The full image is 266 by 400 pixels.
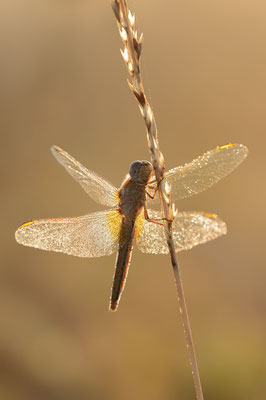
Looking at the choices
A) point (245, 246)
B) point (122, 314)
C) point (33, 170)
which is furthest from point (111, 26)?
point (122, 314)

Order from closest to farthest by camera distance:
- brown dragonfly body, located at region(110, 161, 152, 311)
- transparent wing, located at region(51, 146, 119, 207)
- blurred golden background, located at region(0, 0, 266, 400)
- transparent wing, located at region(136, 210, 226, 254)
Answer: transparent wing, located at region(136, 210, 226, 254) → brown dragonfly body, located at region(110, 161, 152, 311) → transparent wing, located at region(51, 146, 119, 207) → blurred golden background, located at region(0, 0, 266, 400)

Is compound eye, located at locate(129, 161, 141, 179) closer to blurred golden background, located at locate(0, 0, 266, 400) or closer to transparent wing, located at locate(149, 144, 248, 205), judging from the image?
transparent wing, located at locate(149, 144, 248, 205)

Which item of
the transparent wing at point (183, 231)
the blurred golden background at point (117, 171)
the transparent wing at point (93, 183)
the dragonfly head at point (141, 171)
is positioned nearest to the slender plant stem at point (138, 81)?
the transparent wing at point (183, 231)

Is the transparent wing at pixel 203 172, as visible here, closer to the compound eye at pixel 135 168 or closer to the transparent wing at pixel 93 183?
the compound eye at pixel 135 168

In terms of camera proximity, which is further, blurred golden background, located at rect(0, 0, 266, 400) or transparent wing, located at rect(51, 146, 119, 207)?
blurred golden background, located at rect(0, 0, 266, 400)

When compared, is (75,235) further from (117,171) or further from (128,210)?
(117,171)

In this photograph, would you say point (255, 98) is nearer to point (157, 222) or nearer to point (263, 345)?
point (263, 345)

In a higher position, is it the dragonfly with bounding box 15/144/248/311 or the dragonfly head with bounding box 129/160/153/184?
the dragonfly head with bounding box 129/160/153/184

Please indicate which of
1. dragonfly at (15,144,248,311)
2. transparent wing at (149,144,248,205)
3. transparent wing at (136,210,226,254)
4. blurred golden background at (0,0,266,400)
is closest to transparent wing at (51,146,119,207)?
dragonfly at (15,144,248,311)
